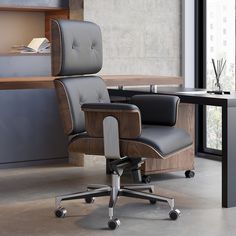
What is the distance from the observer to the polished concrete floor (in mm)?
4039

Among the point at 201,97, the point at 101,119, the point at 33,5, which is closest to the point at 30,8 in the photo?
the point at 33,5

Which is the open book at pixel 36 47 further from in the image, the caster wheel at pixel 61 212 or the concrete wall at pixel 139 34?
the caster wheel at pixel 61 212

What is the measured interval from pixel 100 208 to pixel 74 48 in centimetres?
107

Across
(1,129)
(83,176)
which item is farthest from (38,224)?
(1,129)

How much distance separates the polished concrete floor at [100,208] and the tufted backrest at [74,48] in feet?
3.03

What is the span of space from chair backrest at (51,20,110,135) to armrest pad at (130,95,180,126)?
0.36 meters

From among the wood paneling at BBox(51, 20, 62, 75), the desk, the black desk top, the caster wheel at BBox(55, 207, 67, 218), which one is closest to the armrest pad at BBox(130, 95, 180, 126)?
the black desk top

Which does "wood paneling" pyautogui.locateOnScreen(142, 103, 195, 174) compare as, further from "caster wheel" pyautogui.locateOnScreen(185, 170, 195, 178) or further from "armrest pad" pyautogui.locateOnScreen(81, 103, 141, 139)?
"armrest pad" pyautogui.locateOnScreen(81, 103, 141, 139)

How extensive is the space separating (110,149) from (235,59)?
9.13 ft

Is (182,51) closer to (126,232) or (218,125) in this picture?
(218,125)

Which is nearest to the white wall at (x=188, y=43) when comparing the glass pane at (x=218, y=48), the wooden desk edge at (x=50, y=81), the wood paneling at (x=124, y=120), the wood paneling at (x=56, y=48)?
the glass pane at (x=218, y=48)

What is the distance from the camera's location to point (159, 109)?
475 centimetres

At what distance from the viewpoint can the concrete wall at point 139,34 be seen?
6.38 m

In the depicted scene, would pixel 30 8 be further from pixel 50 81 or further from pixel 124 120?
pixel 124 120
